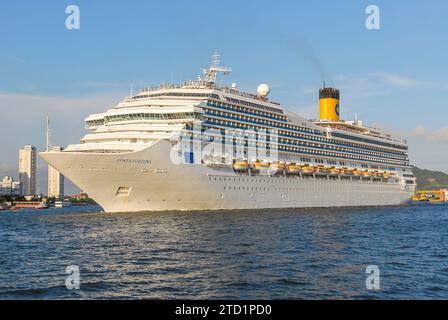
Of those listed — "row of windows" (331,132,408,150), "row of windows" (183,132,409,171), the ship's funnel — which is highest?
the ship's funnel

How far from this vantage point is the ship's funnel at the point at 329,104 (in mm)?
93312

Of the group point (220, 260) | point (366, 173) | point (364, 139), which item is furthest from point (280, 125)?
point (220, 260)

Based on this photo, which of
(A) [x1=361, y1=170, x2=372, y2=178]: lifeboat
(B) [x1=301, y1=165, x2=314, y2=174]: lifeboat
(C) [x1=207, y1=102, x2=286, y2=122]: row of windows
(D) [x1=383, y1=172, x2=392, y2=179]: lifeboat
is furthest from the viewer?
(D) [x1=383, y1=172, x2=392, y2=179]: lifeboat

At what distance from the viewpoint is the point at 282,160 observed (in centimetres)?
6600

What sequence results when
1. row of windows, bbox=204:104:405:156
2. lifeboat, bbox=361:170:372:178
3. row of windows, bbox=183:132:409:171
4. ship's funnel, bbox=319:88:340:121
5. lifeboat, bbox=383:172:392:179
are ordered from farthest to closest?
1. ship's funnel, bbox=319:88:340:121
2. lifeboat, bbox=383:172:392:179
3. lifeboat, bbox=361:170:372:178
4. row of windows, bbox=204:104:405:156
5. row of windows, bbox=183:132:409:171

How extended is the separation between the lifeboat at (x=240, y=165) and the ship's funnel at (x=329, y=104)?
130 feet

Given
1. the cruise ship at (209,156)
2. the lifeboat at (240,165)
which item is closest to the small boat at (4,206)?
the cruise ship at (209,156)

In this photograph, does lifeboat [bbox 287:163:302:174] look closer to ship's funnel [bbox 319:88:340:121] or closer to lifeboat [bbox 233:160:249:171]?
lifeboat [bbox 233:160:249:171]

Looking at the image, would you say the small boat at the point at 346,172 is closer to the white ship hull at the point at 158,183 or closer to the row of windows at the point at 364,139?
the row of windows at the point at 364,139

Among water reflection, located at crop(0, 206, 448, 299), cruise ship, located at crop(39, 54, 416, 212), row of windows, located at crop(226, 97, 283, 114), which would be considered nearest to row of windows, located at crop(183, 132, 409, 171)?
cruise ship, located at crop(39, 54, 416, 212)

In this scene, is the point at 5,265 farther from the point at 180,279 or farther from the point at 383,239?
the point at 383,239

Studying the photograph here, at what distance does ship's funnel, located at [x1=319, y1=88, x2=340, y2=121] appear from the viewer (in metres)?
93.3

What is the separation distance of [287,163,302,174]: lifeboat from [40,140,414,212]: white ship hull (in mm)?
2988
